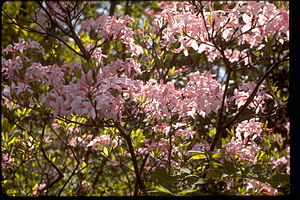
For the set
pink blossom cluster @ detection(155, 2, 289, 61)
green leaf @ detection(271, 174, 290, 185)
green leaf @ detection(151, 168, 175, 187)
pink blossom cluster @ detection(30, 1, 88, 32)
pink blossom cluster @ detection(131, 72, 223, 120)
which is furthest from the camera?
pink blossom cluster @ detection(30, 1, 88, 32)

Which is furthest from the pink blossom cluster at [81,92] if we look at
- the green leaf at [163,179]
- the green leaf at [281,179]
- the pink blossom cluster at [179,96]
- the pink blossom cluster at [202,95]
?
the green leaf at [281,179]

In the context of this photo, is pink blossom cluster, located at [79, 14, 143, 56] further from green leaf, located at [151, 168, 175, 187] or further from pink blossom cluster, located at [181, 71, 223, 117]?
green leaf, located at [151, 168, 175, 187]

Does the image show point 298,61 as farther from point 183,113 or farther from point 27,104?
point 27,104

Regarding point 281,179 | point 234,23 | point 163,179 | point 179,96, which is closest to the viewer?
point 281,179

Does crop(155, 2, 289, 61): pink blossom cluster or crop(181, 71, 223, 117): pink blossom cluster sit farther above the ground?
crop(155, 2, 289, 61): pink blossom cluster

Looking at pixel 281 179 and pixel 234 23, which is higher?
pixel 234 23

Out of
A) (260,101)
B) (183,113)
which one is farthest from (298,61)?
(183,113)

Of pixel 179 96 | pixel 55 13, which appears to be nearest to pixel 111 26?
pixel 55 13

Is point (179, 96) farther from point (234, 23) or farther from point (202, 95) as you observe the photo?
point (234, 23)

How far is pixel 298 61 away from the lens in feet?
6.37

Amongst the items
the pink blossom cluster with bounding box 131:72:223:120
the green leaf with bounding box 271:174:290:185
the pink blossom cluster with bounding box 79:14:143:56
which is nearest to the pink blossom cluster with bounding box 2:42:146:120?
the pink blossom cluster with bounding box 131:72:223:120

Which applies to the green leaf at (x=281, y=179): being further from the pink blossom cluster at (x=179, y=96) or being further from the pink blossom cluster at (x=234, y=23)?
the pink blossom cluster at (x=234, y=23)

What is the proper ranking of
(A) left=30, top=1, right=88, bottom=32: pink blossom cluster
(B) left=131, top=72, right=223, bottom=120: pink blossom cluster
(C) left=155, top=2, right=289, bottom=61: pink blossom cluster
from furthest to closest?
(A) left=30, top=1, right=88, bottom=32: pink blossom cluster
(B) left=131, top=72, right=223, bottom=120: pink blossom cluster
(C) left=155, top=2, right=289, bottom=61: pink blossom cluster

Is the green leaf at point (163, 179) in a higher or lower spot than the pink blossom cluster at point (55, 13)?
lower
